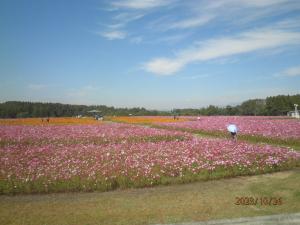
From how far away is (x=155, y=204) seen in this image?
8484mm

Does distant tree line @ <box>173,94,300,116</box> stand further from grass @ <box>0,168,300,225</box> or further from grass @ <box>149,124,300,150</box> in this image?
grass @ <box>0,168,300,225</box>

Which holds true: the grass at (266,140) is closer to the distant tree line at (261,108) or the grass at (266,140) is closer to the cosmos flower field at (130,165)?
the cosmos flower field at (130,165)

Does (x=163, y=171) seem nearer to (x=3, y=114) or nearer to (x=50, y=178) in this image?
(x=50, y=178)

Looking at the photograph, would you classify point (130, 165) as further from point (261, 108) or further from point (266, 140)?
point (261, 108)

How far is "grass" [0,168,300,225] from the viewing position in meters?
7.43

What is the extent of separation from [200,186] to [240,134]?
16.0m

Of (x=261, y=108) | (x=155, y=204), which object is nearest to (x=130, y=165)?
(x=155, y=204)

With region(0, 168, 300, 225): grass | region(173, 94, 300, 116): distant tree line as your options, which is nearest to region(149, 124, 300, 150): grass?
region(0, 168, 300, 225): grass

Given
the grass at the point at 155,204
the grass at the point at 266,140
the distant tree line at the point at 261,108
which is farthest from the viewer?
the distant tree line at the point at 261,108

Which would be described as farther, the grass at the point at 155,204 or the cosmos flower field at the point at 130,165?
the cosmos flower field at the point at 130,165

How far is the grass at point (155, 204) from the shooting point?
24.4ft

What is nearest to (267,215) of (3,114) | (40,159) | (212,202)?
(212,202)

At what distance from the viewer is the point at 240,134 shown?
2577 cm

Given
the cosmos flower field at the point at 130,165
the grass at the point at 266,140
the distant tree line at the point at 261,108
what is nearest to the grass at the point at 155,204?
the cosmos flower field at the point at 130,165
